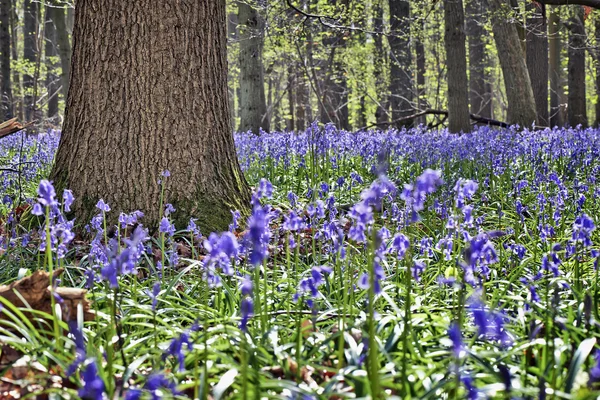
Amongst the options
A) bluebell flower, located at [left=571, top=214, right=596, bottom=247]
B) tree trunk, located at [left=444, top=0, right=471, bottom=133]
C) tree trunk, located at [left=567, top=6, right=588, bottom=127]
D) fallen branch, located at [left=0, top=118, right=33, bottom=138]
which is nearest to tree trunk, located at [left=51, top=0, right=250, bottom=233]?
fallen branch, located at [left=0, top=118, right=33, bottom=138]

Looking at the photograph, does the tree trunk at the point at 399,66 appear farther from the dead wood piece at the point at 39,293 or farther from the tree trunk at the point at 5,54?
the dead wood piece at the point at 39,293

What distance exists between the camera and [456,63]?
10.8 meters

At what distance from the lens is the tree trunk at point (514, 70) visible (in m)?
11.2

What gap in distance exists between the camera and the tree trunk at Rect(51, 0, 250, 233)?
4117 mm

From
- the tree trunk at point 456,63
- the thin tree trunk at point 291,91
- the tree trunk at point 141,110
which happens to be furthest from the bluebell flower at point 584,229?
the thin tree trunk at point 291,91

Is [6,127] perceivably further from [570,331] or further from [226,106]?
[570,331]

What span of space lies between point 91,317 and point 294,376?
1060 mm

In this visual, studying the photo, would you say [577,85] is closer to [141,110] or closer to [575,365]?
[141,110]

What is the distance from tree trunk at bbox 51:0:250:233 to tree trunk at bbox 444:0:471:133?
7.32 meters

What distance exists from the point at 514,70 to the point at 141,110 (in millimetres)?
8970

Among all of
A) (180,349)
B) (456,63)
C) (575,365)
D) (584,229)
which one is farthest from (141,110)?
(456,63)

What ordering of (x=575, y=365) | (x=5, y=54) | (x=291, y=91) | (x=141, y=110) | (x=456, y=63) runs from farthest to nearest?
(x=291, y=91)
(x=5, y=54)
(x=456, y=63)
(x=141, y=110)
(x=575, y=365)

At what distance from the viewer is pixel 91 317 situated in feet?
8.18

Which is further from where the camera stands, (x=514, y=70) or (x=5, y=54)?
(x=5, y=54)
